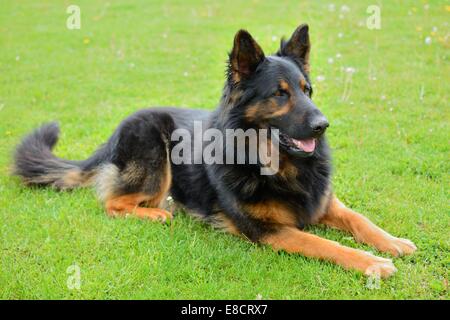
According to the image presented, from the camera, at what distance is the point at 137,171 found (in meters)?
5.11

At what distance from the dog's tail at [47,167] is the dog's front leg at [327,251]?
238cm

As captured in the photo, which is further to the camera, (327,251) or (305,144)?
(305,144)

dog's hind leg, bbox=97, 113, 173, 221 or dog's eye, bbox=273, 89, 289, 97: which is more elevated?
dog's eye, bbox=273, 89, 289, 97

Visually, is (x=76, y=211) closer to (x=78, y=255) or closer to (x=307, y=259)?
(x=78, y=255)

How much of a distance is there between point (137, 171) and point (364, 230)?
2422 millimetres

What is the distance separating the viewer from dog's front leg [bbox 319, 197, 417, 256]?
400 cm

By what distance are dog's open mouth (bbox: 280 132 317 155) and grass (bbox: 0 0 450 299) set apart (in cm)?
91

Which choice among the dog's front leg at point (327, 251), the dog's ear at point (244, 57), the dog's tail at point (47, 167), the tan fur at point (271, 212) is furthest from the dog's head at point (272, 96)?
the dog's tail at point (47, 167)

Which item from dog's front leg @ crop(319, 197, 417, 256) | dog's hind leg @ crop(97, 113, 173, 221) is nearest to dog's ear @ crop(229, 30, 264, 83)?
dog's hind leg @ crop(97, 113, 173, 221)

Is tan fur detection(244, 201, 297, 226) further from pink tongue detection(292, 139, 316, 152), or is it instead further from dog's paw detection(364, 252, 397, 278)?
dog's paw detection(364, 252, 397, 278)

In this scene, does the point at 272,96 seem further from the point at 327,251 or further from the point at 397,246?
the point at 397,246

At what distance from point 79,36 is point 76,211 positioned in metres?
9.50

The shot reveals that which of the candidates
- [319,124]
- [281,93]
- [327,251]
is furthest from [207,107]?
[327,251]
